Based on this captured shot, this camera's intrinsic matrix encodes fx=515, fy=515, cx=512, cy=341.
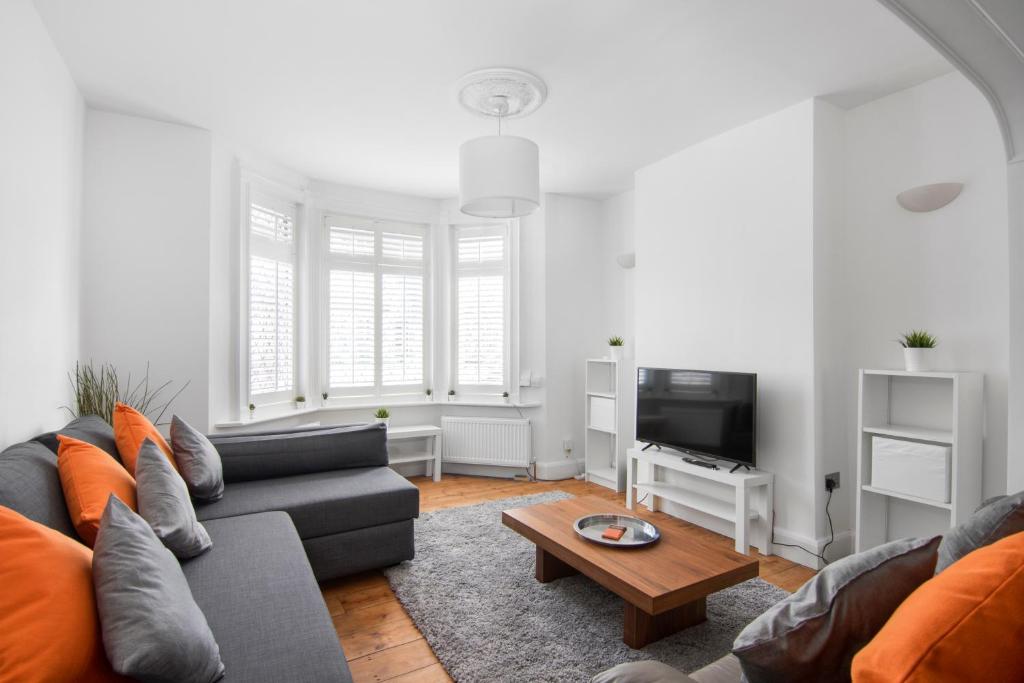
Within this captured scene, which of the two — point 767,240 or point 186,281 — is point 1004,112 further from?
point 186,281

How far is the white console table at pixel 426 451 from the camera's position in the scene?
479cm

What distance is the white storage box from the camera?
2479 millimetres

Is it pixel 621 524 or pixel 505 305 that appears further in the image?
pixel 505 305

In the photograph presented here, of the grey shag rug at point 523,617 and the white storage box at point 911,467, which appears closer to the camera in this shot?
the grey shag rug at point 523,617

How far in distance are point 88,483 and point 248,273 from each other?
2.64 meters

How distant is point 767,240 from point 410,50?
2.37 m

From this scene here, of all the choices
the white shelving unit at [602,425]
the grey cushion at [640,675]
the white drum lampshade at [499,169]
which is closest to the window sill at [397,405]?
the white shelving unit at [602,425]

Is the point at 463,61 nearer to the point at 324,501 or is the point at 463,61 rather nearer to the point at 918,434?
the point at 324,501

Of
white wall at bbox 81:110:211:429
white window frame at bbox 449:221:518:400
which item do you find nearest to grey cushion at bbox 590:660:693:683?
white wall at bbox 81:110:211:429

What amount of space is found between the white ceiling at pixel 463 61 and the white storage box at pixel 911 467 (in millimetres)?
1938

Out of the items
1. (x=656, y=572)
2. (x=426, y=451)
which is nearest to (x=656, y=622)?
(x=656, y=572)

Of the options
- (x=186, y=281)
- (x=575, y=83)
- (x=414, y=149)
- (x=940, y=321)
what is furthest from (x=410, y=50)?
(x=940, y=321)

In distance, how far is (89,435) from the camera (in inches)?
86.5

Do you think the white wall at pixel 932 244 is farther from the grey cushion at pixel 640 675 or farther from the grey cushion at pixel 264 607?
the grey cushion at pixel 264 607
